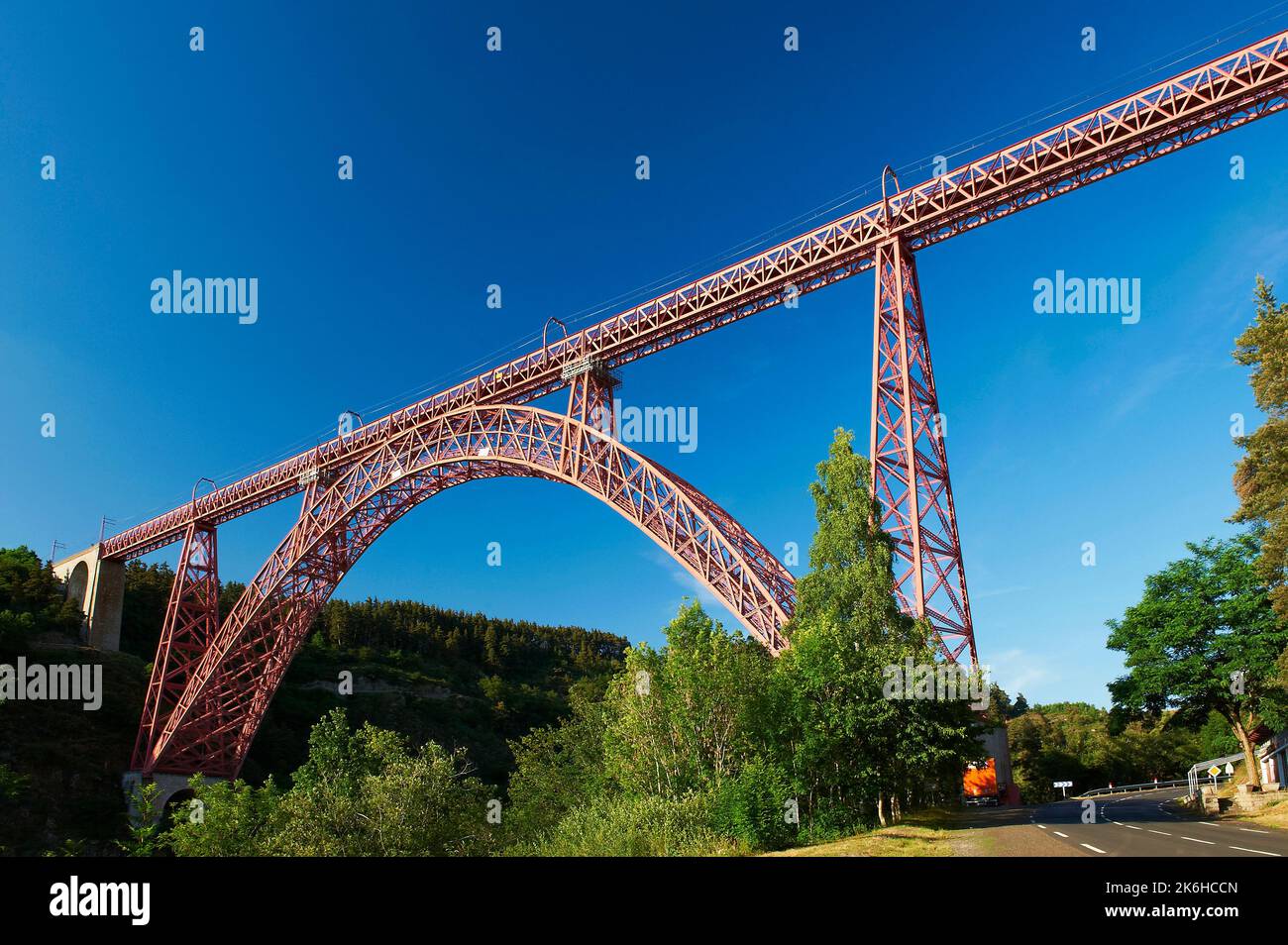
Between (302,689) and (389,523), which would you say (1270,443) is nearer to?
(389,523)

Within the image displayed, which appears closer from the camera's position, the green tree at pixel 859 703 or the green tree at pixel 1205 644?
the green tree at pixel 859 703

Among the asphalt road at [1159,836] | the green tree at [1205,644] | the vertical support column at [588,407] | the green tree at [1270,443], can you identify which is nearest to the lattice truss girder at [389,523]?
the vertical support column at [588,407]

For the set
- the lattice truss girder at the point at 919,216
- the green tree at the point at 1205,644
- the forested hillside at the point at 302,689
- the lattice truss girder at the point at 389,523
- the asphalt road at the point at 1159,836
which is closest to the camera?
the asphalt road at the point at 1159,836

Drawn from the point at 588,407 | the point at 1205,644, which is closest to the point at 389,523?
the point at 588,407

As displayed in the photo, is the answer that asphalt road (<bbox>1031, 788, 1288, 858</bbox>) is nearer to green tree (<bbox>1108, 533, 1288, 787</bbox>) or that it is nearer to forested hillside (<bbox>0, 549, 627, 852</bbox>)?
green tree (<bbox>1108, 533, 1288, 787</bbox>)

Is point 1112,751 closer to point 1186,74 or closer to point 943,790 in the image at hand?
point 943,790

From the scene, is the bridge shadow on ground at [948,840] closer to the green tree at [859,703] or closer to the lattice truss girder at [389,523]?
the green tree at [859,703]

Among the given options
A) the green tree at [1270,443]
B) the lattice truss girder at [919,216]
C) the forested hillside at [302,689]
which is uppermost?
the lattice truss girder at [919,216]
